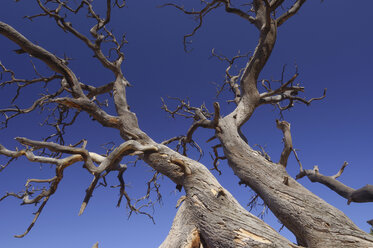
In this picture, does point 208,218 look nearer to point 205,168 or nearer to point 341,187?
point 205,168

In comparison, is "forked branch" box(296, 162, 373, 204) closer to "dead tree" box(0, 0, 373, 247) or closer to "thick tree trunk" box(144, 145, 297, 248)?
"dead tree" box(0, 0, 373, 247)

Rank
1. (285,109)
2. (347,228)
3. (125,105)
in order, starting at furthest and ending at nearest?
(285,109)
(125,105)
(347,228)

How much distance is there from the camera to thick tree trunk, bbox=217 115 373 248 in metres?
2.89

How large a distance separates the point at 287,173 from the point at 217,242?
1.68 m

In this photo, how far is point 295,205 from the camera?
3.30 meters

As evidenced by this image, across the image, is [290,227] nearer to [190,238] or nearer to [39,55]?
[190,238]

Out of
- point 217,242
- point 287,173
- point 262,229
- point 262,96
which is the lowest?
point 217,242

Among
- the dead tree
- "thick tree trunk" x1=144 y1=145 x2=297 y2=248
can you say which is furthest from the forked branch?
"thick tree trunk" x1=144 y1=145 x2=297 y2=248

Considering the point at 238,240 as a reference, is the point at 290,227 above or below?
above

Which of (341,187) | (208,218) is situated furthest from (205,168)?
(341,187)

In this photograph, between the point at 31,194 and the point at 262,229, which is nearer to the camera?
the point at 262,229

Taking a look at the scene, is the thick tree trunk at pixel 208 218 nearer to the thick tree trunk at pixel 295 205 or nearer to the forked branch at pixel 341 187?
the thick tree trunk at pixel 295 205

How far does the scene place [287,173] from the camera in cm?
387

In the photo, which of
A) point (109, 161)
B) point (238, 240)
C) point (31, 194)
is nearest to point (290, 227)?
point (238, 240)
